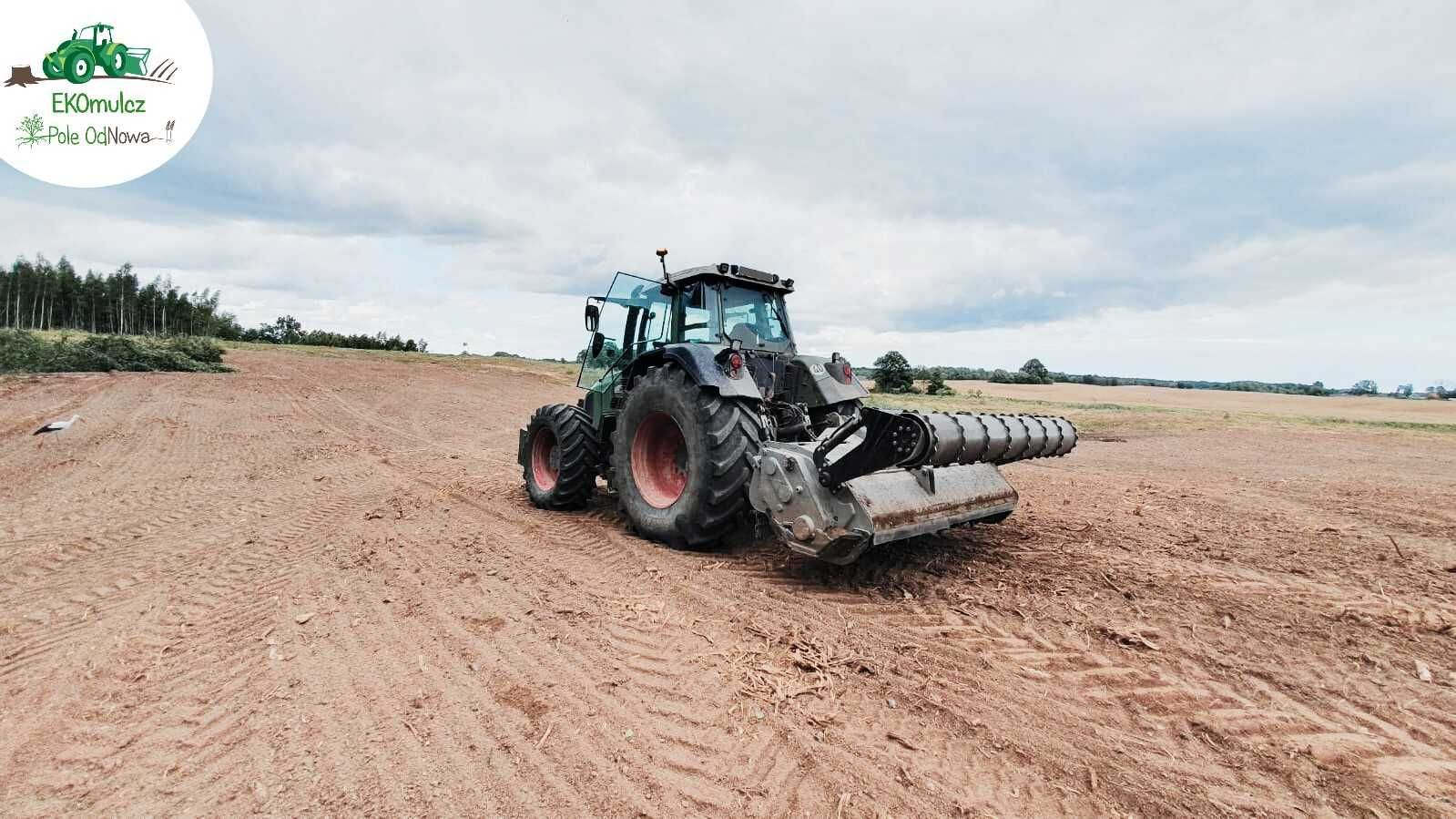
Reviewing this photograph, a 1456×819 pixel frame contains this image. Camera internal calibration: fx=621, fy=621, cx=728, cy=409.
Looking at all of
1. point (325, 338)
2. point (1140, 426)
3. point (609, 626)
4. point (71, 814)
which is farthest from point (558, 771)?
point (325, 338)

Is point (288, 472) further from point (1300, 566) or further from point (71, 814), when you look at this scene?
point (1300, 566)

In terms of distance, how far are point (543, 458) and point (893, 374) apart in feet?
73.3

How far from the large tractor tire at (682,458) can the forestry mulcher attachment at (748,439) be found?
0.01 metres

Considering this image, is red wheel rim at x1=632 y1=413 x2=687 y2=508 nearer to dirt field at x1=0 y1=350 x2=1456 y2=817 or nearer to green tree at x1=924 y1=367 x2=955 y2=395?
dirt field at x1=0 y1=350 x2=1456 y2=817

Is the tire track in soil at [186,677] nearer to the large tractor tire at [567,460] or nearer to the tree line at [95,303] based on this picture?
the large tractor tire at [567,460]

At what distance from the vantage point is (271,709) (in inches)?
102

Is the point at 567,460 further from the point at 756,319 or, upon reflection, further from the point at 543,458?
the point at 756,319

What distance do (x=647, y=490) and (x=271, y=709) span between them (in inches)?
116

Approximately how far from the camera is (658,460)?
17.5 feet

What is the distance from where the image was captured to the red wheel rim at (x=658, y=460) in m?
5.20

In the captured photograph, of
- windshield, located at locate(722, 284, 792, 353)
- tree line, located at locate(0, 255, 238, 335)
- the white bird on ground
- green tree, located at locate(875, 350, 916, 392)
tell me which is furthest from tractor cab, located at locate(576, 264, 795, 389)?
tree line, located at locate(0, 255, 238, 335)

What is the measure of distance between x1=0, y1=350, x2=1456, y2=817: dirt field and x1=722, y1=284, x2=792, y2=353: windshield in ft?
6.63

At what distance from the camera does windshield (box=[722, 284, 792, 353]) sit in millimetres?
5711

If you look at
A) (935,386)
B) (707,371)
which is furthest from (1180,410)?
(707,371)
